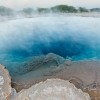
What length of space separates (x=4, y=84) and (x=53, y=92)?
593mm

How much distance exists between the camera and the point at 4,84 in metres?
3.76

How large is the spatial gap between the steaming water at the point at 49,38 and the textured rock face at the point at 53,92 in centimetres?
76

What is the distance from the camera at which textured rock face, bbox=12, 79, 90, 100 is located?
356cm

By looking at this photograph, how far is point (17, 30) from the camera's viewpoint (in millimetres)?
4605

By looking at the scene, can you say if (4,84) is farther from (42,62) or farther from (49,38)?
(49,38)

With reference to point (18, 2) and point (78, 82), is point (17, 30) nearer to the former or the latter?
point (18, 2)

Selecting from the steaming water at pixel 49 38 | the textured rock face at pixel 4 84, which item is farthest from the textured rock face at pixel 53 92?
the steaming water at pixel 49 38

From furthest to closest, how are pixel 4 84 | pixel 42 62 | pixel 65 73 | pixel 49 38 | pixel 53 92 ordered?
Result: pixel 49 38 < pixel 42 62 < pixel 65 73 < pixel 4 84 < pixel 53 92

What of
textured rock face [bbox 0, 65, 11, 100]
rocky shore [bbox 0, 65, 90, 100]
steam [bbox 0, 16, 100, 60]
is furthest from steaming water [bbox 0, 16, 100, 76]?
rocky shore [bbox 0, 65, 90, 100]

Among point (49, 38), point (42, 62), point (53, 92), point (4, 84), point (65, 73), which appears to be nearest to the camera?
point (53, 92)

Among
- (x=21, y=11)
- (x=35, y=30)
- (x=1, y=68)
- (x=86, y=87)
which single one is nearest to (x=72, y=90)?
(x=86, y=87)

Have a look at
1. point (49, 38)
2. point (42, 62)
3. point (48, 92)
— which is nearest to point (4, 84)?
point (48, 92)

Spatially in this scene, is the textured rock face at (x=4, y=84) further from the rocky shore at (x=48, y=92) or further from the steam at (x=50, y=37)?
the steam at (x=50, y=37)

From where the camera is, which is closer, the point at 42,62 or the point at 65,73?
the point at 65,73
